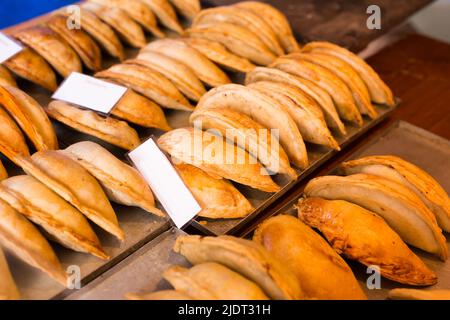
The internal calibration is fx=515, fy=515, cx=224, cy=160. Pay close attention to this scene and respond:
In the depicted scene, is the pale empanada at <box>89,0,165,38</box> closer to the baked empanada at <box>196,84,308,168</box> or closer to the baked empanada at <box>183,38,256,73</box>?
the baked empanada at <box>183,38,256,73</box>

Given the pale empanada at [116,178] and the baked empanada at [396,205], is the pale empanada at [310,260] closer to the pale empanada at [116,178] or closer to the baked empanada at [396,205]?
the baked empanada at [396,205]

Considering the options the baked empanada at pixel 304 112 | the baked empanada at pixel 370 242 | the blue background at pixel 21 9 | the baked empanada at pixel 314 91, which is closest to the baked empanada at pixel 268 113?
the baked empanada at pixel 304 112

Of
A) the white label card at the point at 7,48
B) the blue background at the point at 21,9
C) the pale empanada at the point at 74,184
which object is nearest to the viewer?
the pale empanada at the point at 74,184

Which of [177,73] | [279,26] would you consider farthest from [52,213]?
[279,26]

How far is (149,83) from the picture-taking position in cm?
181

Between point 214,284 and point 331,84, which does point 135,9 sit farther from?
point 214,284

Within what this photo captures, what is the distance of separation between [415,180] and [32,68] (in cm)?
138

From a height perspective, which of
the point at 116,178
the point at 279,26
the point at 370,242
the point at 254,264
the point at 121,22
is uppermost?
the point at 121,22

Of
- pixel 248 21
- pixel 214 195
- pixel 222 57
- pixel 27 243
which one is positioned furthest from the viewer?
pixel 248 21

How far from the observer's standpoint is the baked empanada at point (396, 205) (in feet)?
4.50

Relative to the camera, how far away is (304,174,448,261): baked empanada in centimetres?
137

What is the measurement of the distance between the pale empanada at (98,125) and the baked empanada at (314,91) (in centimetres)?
53
